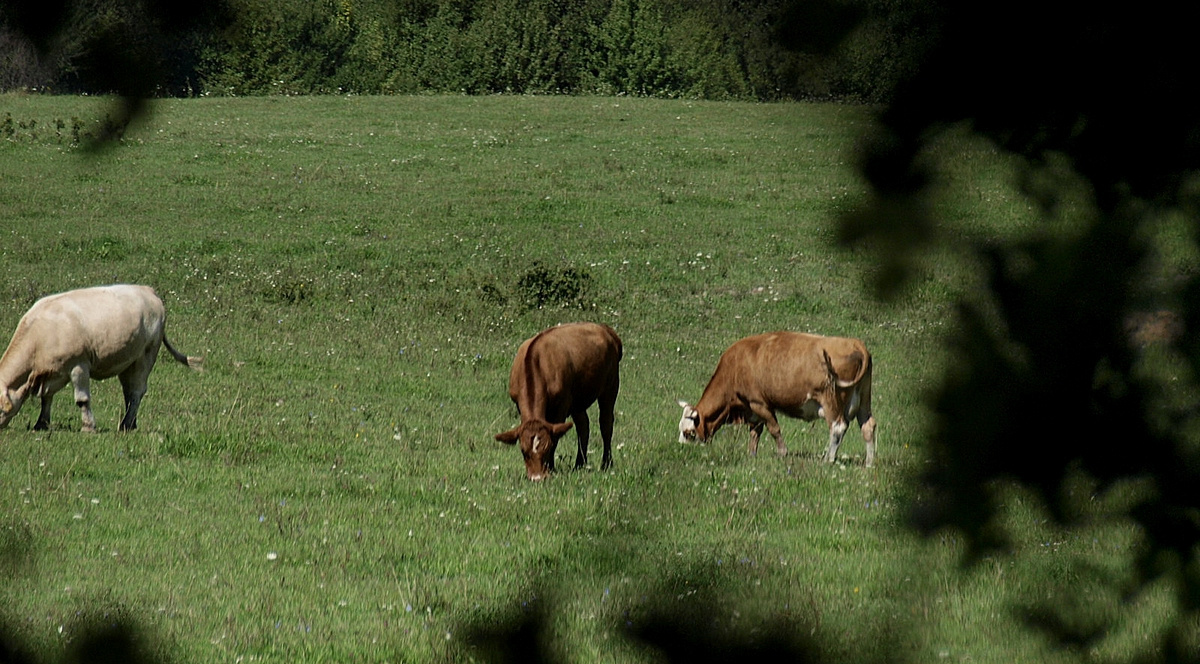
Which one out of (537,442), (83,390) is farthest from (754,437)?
(83,390)

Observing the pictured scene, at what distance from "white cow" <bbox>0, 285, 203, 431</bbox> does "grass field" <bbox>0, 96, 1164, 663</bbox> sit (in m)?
0.37

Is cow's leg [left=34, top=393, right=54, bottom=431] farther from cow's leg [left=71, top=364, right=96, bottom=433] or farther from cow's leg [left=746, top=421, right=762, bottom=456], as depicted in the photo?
cow's leg [left=746, top=421, right=762, bottom=456]

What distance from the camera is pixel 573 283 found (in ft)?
64.3

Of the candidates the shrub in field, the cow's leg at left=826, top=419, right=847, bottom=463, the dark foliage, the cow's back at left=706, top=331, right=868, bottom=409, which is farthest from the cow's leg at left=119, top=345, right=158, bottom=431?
the dark foliage

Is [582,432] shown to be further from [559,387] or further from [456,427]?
[456,427]

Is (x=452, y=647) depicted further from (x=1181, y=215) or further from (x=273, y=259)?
(x=273, y=259)

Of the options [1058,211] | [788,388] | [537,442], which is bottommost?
[788,388]

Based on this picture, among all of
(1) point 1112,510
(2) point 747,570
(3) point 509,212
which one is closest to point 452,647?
(2) point 747,570

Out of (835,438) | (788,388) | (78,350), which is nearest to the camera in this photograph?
(835,438)

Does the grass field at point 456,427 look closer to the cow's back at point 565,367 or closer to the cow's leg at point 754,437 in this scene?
the cow's leg at point 754,437

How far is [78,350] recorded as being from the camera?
11.2 m

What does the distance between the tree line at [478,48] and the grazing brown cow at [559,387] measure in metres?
7.26

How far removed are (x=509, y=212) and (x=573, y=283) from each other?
23.2ft

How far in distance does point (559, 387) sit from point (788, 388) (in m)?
2.36
